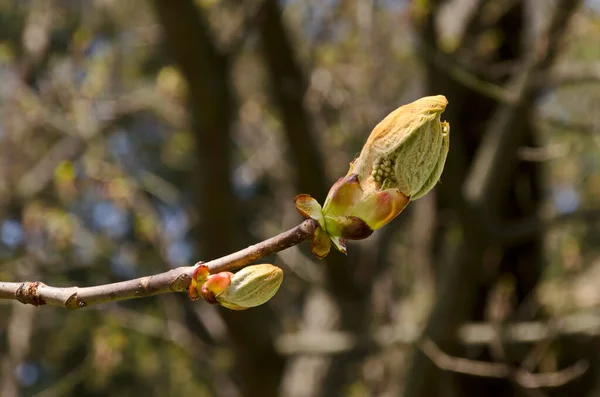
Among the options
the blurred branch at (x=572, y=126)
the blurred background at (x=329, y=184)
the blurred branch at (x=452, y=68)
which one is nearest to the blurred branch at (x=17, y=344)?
the blurred background at (x=329, y=184)

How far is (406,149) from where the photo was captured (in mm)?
798

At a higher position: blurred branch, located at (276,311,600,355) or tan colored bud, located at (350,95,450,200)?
tan colored bud, located at (350,95,450,200)

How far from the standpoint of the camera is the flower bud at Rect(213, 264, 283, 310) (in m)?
0.83

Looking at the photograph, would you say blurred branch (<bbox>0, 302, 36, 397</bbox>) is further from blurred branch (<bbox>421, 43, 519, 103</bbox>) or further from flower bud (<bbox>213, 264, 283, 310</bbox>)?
flower bud (<bbox>213, 264, 283, 310</bbox>)

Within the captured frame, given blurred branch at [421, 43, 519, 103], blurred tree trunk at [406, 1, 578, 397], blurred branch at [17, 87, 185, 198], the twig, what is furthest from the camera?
blurred branch at [17, 87, 185, 198]

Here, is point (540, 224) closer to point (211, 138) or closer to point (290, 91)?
point (290, 91)

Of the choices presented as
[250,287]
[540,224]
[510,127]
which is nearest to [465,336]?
[540,224]

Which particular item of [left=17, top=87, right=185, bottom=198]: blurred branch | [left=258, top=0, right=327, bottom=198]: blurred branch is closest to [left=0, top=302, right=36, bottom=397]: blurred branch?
[left=17, top=87, right=185, bottom=198]: blurred branch

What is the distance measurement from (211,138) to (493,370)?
1.56 meters

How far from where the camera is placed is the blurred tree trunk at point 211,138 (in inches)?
110

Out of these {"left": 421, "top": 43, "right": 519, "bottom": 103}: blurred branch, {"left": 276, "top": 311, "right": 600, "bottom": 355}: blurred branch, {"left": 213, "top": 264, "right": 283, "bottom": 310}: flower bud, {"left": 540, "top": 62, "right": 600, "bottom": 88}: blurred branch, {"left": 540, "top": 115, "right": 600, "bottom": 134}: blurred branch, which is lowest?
{"left": 276, "top": 311, "right": 600, "bottom": 355}: blurred branch

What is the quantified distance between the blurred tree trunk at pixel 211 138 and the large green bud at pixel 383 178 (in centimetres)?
212

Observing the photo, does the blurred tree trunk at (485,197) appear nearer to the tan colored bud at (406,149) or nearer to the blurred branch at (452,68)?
the blurred branch at (452,68)

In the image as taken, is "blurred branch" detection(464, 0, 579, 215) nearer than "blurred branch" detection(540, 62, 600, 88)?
Yes
